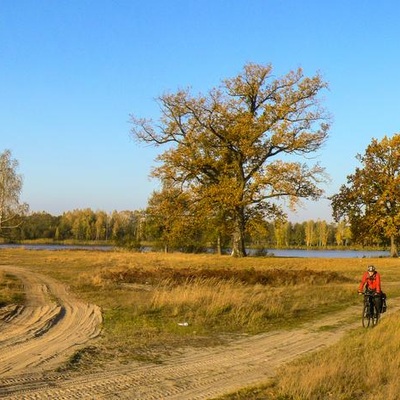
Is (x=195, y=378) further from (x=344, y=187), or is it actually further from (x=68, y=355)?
(x=344, y=187)

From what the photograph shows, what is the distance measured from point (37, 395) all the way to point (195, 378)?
8.77 ft

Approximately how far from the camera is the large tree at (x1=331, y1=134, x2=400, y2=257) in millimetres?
46956

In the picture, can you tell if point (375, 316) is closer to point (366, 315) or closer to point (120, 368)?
point (366, 315)

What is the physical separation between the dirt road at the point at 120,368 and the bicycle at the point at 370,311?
48 centimetres

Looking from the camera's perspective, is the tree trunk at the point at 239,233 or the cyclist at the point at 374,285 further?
the tree trunk at the point at 239,233

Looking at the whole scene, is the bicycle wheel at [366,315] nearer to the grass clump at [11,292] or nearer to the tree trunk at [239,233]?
the grass clump at [11,292]

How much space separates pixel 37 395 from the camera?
24.1ft

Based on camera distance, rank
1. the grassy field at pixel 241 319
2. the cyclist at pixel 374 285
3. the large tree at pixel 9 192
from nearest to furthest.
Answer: the grassy field at pixel 241 319
the cyclist at pixel 374 285
the large tree at pixel 9 192

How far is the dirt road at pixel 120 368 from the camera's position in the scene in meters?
7.80

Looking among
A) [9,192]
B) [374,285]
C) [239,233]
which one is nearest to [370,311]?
[374,285]

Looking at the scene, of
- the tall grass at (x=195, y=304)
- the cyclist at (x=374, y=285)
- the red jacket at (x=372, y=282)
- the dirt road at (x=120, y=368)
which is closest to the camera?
the dirt road at (x=120, y=368)

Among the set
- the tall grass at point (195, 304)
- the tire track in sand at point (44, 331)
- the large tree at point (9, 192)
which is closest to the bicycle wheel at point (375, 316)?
the tall grass at point (195, 304)

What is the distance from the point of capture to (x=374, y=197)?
4906 centimetres

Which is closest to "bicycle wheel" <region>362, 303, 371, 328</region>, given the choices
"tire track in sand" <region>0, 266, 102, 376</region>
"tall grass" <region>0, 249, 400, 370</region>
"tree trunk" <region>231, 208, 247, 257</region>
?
"tall grass" <region>0, 249, 400, 370</region>
